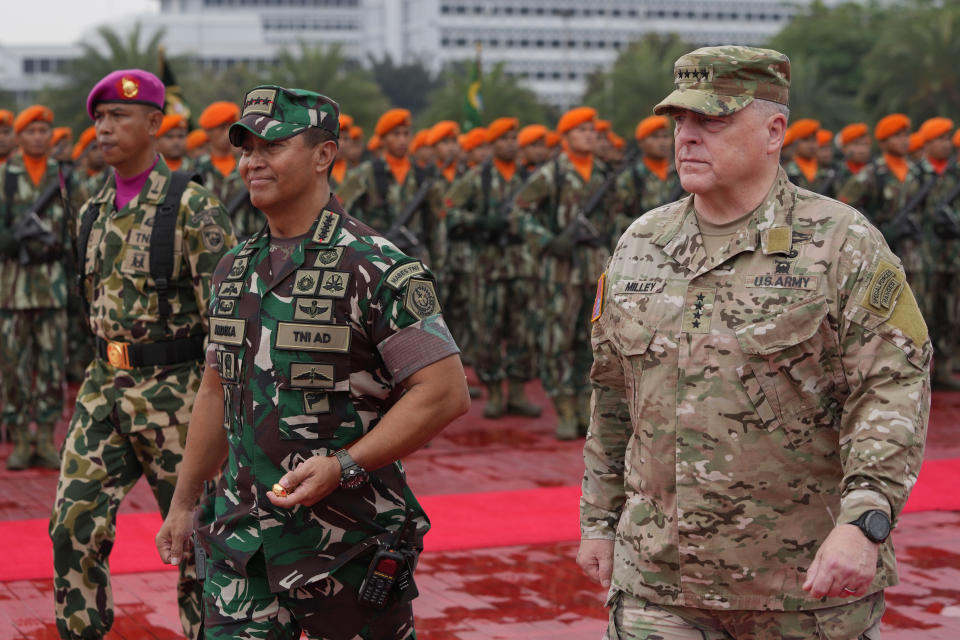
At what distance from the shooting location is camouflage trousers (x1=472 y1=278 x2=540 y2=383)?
12.1 m

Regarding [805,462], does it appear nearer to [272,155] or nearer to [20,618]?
[272,155]

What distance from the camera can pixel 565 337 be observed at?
1068 centimetres

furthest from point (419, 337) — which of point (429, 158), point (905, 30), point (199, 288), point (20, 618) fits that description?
point (905, 30)

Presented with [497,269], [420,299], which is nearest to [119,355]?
[420,299]

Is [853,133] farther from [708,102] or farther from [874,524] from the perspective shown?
[874,524]

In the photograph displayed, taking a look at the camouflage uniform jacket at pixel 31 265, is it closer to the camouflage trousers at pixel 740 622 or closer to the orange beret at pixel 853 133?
the camouflage trousers at pixel 740 622

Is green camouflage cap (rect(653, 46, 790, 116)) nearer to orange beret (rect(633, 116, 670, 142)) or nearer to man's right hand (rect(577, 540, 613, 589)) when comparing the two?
man's right hand (rect(577, 540, 613, 589))

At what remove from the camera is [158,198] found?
5.05 metres

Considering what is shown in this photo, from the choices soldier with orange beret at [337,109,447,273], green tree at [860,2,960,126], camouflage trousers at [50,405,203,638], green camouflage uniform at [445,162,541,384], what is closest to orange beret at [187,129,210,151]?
soldier with orange beret at [337,109,447,273]

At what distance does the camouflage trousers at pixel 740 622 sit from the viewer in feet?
9.68

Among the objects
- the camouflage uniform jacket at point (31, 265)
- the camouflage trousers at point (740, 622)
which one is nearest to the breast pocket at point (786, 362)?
the camouflage trousers at point (740, 622)

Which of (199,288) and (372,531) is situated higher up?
(199,288)

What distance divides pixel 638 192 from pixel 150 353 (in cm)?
680

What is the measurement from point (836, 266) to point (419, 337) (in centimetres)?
105
